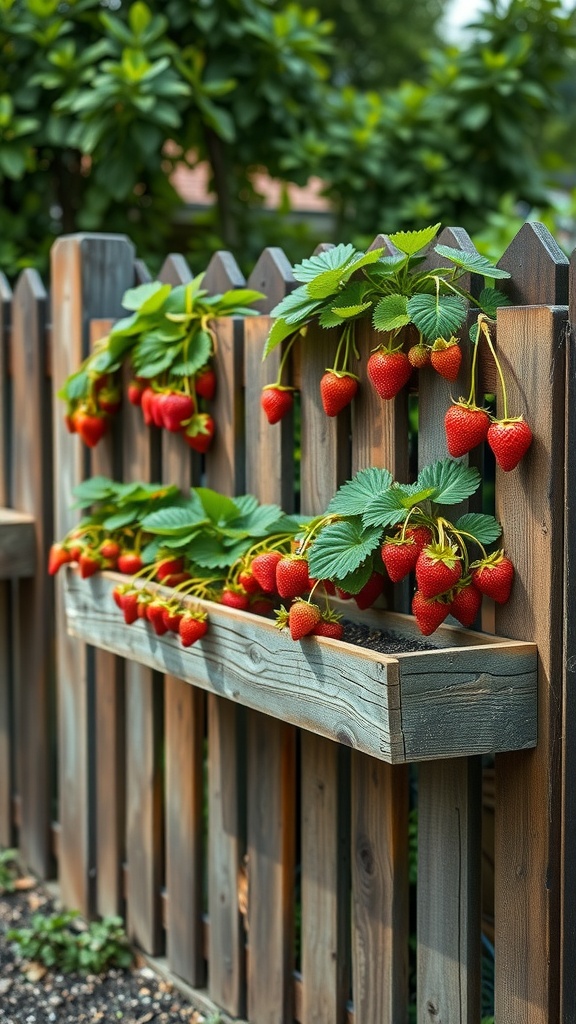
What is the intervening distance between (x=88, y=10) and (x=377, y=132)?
126 cm

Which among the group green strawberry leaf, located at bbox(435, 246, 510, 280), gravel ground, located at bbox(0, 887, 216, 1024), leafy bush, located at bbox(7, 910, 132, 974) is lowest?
gravel ground, located at bbox(0, 887, 216, 1024)

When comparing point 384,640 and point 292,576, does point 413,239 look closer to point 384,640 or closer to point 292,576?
point 292,576

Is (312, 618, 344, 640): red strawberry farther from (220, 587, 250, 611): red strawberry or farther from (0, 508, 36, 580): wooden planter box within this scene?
(0, 508, 36, 580): wooden planter box

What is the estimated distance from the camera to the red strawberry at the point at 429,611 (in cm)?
182

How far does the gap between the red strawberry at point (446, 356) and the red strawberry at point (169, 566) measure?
0.82 m

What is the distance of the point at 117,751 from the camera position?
124 inches

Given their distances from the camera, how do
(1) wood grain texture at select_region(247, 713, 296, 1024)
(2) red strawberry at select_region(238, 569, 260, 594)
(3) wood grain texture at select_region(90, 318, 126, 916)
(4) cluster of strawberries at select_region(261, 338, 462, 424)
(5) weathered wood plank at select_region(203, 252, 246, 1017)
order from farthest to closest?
(3) wood grain texture at select_region(90, 318, 126, 916) → (5) weathered wood plank at select_region(203, 252, 246, 1017) → (1) wood grain texture at select_region(247, 713, 296, 1024) → (2) red strawberry at select_region(238, 569, 260, 594) → (4) cluster of strawberries at select_region(261, 338, 462, 424)

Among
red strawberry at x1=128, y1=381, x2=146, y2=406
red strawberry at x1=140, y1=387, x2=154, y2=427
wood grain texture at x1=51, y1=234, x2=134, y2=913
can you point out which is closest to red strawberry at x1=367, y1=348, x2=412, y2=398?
red strawberry at x1=140, y1=387, x2=154, y2=427

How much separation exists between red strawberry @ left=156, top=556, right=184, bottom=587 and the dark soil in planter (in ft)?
1.43

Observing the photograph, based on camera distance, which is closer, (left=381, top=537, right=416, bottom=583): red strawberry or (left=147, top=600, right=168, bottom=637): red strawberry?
(left=381, top=537, right=416, bottom=583): red strawberry

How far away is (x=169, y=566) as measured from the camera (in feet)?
8.12

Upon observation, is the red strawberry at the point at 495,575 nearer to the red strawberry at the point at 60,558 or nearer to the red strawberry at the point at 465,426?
the red strawberry at the point at 465,426

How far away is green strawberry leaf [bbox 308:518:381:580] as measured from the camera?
1.89 meters

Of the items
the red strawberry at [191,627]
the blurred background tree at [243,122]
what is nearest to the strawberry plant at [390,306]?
the red strawberry at [191,627]
